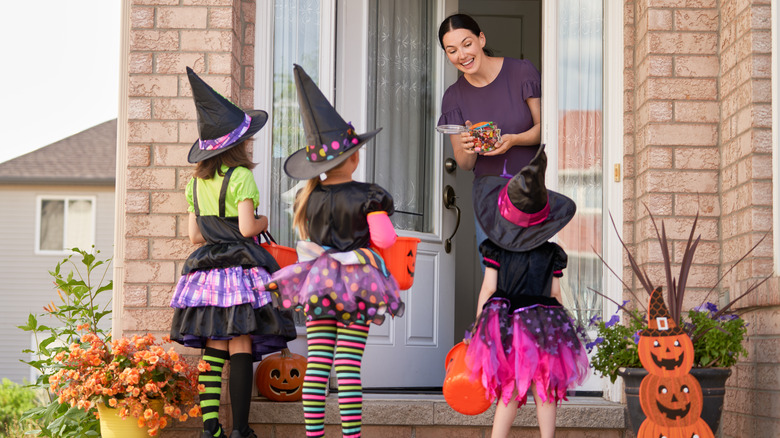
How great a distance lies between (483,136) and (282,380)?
1.56 metres

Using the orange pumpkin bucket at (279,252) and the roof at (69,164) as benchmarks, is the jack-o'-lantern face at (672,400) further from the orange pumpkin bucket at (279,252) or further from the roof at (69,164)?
the roof at (69,164)

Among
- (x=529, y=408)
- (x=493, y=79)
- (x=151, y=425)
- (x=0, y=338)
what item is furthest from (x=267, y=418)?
(x=0, y=338)

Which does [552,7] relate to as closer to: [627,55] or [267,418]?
[627,55]

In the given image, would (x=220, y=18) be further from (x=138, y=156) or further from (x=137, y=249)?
(x=137, y=249)

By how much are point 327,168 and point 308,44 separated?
1.64 meters

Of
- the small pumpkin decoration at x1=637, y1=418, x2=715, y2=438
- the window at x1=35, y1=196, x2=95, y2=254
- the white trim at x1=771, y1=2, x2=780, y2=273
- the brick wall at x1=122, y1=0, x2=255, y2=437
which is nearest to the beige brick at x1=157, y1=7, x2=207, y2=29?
the brick wall at x1=122, y1=0, x2=255, y2=437

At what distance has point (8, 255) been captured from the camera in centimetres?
1934

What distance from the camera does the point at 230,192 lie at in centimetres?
369

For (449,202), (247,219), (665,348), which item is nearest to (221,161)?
(247,219)

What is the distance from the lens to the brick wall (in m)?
4.07

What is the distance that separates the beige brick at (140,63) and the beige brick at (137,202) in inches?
24.3

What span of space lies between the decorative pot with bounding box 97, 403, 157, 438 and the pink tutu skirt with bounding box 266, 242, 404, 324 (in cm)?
101

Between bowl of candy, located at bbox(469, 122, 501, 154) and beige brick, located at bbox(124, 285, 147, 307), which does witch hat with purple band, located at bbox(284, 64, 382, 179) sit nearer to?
bowl of candy, located at bbox(469, 122, 501, 154)

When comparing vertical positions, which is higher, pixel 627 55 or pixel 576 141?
pixel 627 55
